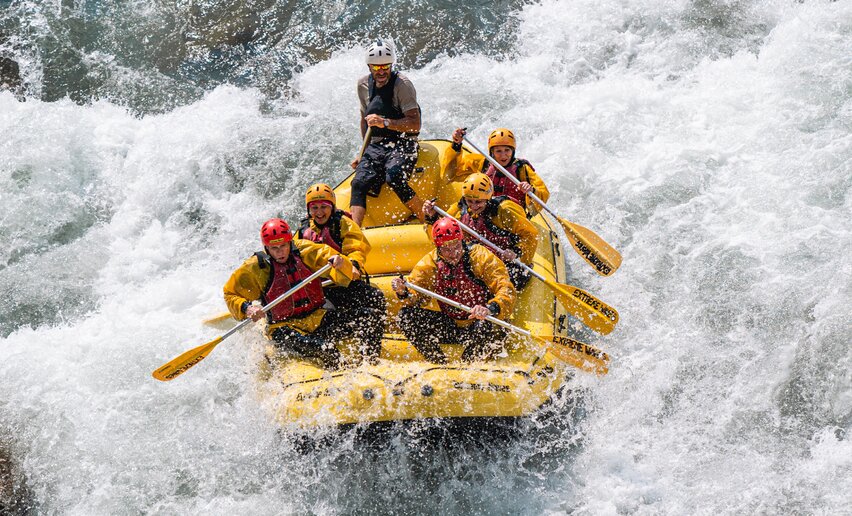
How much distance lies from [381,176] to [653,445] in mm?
3536

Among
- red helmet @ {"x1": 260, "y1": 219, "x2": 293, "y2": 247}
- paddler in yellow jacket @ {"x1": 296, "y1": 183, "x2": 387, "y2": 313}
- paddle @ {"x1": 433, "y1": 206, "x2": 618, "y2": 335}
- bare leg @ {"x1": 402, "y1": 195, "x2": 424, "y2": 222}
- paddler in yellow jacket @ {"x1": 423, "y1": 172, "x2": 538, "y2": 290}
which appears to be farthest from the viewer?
bare leg @ {"x1": 402, "y1": 195, "x2": 424, "y2": 222}

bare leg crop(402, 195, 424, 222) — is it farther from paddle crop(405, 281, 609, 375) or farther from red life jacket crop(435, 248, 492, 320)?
paddle crop(405, 281, 609, 375)

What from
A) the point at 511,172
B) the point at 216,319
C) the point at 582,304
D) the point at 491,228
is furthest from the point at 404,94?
the point at 216,319

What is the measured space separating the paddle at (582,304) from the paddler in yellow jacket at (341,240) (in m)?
0.90

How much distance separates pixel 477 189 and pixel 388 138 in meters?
1.50

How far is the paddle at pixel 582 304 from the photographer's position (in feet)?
24.3

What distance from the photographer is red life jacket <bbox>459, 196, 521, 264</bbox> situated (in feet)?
25.0

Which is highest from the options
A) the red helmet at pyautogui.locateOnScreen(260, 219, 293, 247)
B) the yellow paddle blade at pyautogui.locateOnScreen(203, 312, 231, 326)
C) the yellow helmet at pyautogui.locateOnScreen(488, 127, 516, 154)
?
the yellow helmet at pyautogui.locateOnScreen(488, 127, 516, 154)

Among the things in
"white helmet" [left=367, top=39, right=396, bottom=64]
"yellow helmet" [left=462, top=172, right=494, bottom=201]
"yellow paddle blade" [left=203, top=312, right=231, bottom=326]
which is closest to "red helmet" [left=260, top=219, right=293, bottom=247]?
"yellow paddle blade" [left=203, top=312, right=231, bottom=326]

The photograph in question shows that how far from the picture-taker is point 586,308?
24.3 feet

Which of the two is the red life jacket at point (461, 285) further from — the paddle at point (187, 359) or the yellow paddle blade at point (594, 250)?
the yellow paddle blade at point (594, 250)

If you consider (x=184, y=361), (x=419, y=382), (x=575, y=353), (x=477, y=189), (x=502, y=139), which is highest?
(x=502, y=139)

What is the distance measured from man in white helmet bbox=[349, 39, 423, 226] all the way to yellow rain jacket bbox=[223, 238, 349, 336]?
3.93 ft

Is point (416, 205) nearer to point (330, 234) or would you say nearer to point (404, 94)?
point (404, 94)
